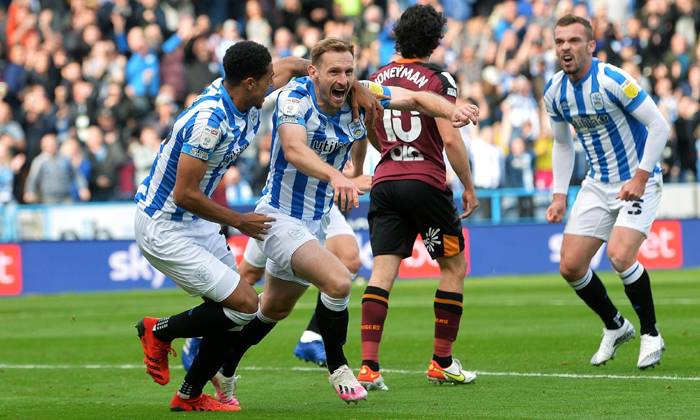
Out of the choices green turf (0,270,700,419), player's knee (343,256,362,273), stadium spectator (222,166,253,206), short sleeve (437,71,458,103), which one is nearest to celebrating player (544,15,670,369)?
green turf (0,270,700,419)

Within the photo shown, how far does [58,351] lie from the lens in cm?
1273

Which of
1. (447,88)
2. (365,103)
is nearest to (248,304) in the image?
(365,103)

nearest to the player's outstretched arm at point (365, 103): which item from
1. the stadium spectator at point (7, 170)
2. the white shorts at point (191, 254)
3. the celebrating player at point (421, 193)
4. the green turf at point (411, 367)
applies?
the celebrating player at point (421, 193)

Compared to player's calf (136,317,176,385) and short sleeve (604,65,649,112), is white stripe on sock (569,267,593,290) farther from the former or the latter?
player's calf (136,317,176,385)

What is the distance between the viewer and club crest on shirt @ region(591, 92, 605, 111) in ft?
32.8

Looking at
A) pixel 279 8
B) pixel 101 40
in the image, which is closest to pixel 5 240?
pixel 101 40

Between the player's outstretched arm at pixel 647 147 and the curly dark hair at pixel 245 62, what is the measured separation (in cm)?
296

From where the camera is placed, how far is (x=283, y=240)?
8.39 meters

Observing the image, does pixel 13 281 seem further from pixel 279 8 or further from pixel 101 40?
pixel 279 8

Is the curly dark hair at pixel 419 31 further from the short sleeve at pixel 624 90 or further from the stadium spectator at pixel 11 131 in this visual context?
the stadium spectator at pixel 11 131

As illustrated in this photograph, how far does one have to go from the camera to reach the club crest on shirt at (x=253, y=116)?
8.22 m

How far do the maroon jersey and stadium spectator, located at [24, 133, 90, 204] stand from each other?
1320cm

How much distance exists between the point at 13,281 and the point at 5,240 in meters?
0.65

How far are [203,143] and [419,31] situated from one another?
2.23 meters
